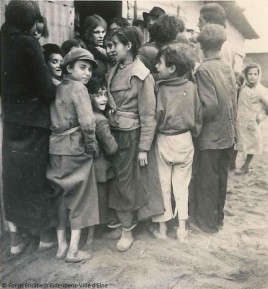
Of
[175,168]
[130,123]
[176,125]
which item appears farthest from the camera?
[175,168]

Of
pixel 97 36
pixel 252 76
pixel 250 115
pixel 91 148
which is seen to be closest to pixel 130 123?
pixel 91 148

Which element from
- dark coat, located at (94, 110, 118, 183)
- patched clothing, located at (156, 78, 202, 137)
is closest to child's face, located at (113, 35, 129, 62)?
A: patched clothing, located at (156, 78, 202, 137)

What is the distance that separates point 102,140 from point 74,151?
0.78 feet

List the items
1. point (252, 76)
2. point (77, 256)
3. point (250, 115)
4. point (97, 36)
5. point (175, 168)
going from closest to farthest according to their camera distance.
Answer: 1. point (77, 256)
2. point (175, 168)
3. point (97, 36)
4. point (252, 76)
5. point (250, 115)

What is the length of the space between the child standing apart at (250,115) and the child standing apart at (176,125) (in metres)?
1.66

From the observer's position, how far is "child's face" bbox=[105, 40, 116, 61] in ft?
9.12

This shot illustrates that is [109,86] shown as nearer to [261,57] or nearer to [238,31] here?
[261,57]

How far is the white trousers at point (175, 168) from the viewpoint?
2912 mm

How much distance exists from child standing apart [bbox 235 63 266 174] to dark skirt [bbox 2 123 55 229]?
2.58 m

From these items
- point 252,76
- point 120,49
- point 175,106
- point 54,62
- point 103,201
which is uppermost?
point 120,49

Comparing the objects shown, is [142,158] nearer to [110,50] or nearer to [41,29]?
[110,50]

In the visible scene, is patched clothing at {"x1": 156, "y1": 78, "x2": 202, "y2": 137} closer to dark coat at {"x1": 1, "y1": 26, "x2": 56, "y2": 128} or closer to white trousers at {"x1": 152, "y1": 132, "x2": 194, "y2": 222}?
white trousers at {"x1": 152, "y1": 132, "x2": 194, "y2": 222}

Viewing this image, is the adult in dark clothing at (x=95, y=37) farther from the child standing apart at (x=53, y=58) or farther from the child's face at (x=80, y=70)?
the child's face at (x=80, y=70)

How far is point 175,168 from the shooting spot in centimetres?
297
